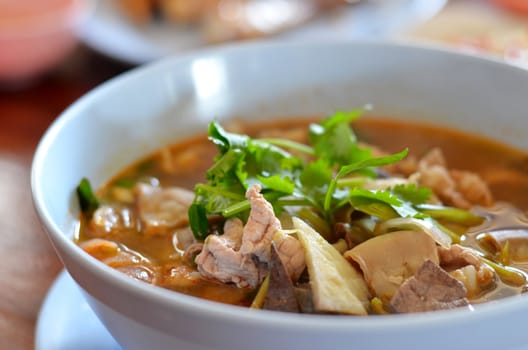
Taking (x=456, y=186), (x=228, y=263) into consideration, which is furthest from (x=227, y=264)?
(x=456, y=186)

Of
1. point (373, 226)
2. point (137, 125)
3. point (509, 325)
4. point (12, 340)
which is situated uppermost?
point (509, 325)

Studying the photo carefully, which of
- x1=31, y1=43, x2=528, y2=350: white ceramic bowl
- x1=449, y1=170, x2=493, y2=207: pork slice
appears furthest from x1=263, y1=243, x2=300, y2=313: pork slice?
x1=449, y1=170, x2=493, y2=207: pork slice

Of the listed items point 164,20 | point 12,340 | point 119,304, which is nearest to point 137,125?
point 12,340

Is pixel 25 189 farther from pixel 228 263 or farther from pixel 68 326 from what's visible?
pixel 228 263

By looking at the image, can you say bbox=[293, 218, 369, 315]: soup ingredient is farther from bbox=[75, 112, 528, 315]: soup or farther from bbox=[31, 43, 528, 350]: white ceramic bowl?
bbox=[31, 43, 528, 350]: white ceramic bowl

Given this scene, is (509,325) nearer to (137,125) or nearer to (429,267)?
(429,267)

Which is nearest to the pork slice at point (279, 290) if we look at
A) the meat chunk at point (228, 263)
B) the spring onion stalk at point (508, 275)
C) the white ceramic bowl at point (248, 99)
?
the meat chunk at point (228, 263)

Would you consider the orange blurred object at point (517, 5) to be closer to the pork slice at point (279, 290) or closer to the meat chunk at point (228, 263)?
the meat chunk at point (228, 263)
